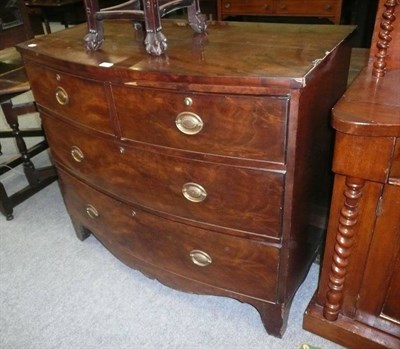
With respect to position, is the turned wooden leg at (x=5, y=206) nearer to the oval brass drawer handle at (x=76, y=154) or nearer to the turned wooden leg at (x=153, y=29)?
the oval brass drawer handle at (x=76, y=154)

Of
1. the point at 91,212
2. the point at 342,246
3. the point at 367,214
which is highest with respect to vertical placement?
the point at 367,214

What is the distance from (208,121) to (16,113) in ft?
4.61

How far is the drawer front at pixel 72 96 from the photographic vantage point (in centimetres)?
107

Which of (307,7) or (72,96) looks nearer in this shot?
(72,96)

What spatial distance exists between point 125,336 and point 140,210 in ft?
1.56

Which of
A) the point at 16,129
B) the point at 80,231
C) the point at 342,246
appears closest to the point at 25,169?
the point at 16,129

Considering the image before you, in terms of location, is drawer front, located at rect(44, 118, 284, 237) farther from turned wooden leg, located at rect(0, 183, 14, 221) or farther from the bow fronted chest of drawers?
turned wooden leg, located at rect(0, 183, 14, 221)

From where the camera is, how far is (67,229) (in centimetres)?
188

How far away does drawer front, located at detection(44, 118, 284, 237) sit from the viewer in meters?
0.96

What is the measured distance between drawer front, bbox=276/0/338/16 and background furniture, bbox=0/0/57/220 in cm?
176

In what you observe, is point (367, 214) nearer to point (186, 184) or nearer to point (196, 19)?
point (186, 184)

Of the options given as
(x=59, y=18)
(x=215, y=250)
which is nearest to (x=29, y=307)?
(x=215, y=250)

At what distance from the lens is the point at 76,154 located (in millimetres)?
1318

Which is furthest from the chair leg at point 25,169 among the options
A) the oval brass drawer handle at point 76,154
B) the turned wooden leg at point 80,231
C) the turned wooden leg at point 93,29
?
the turned wooden leg at point 93,29
